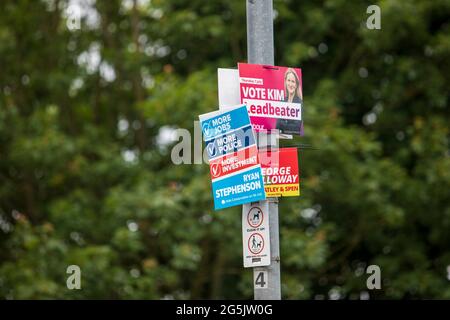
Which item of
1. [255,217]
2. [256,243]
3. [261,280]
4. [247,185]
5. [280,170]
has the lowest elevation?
[261,280]

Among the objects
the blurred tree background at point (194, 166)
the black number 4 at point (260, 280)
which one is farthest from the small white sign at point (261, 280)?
the blurred tree background at point (194, 166)

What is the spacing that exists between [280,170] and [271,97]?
0.57m

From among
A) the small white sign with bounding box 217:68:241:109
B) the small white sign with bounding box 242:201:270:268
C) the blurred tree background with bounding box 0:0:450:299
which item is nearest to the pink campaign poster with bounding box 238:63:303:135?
the small white sign with bounding box 217:68:241:109

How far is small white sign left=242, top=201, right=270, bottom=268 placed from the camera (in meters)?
7.62

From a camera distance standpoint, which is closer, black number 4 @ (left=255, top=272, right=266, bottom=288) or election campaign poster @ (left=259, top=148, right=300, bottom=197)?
black number 4 @ (left=255, top=272, right=266, bottom=288)

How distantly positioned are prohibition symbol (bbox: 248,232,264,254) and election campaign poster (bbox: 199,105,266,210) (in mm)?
277

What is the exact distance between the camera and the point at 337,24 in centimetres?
1809

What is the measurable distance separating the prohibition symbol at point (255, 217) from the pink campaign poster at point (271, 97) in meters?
0.64

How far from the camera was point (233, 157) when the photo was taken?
7.77 meters

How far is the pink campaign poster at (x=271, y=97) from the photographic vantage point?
25.7 feet

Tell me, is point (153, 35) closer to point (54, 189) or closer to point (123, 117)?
point (123, 117)

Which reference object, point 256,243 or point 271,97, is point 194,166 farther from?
point 256,243

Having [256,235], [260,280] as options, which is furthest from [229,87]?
[260,280]

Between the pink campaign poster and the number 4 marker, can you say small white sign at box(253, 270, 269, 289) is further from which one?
the pink campaign poster
